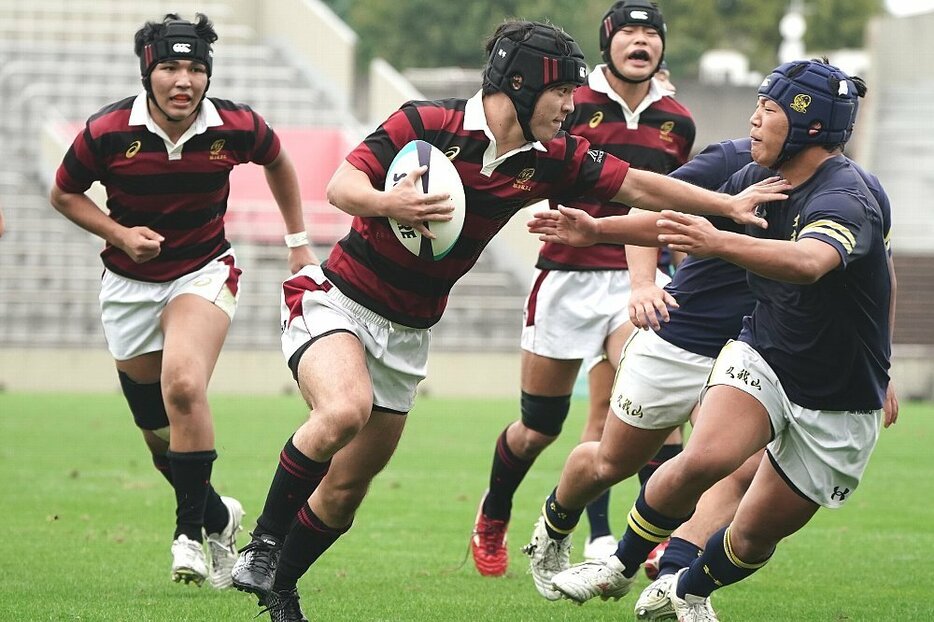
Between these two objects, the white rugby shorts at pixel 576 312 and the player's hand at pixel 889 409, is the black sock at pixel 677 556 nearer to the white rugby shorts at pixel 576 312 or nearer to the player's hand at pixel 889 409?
the player's hand at pixel 889 409

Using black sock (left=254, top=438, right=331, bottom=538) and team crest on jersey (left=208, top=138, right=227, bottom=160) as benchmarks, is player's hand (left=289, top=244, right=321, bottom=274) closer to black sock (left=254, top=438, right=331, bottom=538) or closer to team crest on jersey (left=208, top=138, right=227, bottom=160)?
team crest on jersey (left=208, top=138, right=227, bottom=160)

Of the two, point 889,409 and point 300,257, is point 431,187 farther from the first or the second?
point 889,409

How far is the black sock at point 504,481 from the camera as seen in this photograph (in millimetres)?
7984

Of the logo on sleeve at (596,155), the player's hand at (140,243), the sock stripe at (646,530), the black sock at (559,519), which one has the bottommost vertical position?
the black sock at (559,519)

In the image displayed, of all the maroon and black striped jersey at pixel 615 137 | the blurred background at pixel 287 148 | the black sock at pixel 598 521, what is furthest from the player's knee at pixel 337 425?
the blurred background at pixel 287 148

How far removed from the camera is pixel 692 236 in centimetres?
505

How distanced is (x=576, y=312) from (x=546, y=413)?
563mm

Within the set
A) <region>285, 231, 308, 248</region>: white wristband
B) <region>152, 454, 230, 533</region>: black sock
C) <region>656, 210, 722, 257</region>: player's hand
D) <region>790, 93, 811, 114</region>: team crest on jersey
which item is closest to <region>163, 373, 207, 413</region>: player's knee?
<region>152, 454, 230, 533</region>: black sock

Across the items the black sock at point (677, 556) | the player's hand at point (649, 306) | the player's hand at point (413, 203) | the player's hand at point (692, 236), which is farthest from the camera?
the black sock at point (677, 556)

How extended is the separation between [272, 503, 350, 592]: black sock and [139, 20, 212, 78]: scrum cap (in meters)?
2.56

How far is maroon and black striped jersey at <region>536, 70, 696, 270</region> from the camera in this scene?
7.92 metres

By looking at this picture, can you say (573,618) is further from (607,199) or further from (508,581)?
(607,199)

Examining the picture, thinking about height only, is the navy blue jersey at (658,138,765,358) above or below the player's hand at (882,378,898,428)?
above

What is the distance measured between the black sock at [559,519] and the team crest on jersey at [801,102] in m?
2.38
